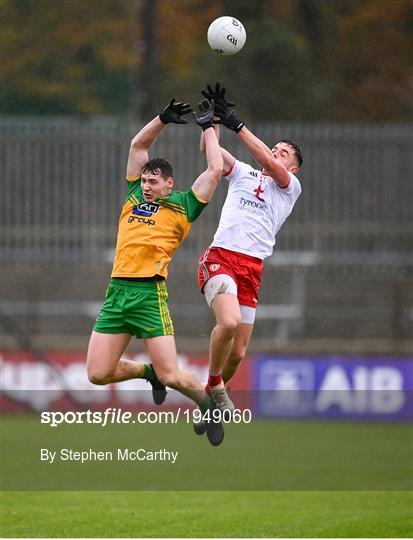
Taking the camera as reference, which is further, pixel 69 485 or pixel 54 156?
pixel 54 156

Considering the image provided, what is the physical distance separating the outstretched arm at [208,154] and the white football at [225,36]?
0.42 metres

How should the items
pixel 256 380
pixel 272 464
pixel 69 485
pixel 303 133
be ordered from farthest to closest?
pixel 303 133 → pixel 256 380 → pixel 272 464 → pixel 69 485

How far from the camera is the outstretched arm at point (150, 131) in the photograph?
9711 mm

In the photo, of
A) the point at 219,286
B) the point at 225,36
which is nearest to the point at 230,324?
the point at 219,286

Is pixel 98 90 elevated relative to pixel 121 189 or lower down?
elevated

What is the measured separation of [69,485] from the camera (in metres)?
13.8

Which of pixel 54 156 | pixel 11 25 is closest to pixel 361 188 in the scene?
pixel 54 156

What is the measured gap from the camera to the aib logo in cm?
988

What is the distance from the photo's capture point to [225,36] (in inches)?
382

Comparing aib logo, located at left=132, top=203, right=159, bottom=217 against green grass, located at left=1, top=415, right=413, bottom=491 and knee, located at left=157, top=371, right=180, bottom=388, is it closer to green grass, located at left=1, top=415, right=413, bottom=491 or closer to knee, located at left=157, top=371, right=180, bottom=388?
knee, located at left=157, top=371, right=180, bottom=388

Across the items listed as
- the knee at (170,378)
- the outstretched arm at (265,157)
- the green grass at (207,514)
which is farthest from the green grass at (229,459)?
the outstretched arm at (265,157)

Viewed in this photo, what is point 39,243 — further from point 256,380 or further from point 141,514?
point 141,514

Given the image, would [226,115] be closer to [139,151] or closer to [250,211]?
[139,151]

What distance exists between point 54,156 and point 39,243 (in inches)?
50.0
